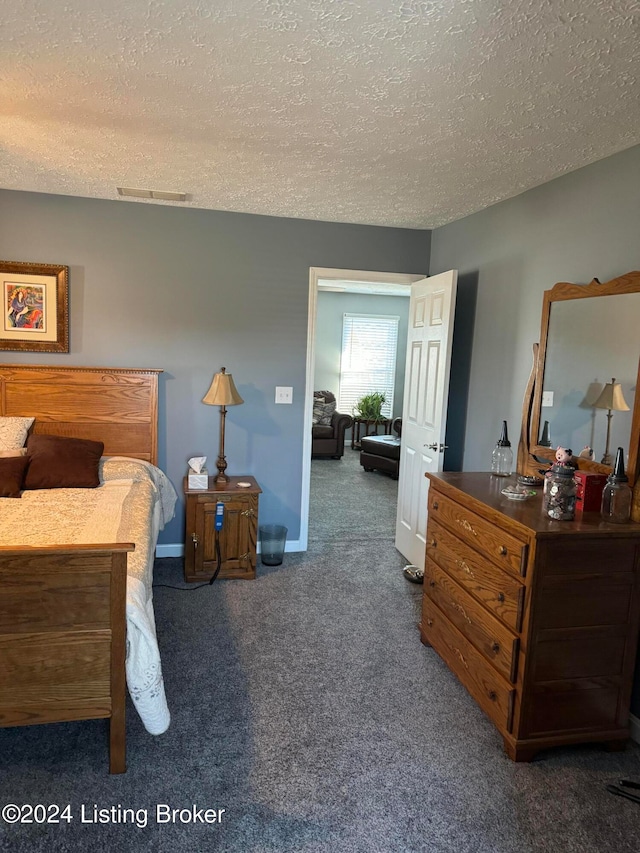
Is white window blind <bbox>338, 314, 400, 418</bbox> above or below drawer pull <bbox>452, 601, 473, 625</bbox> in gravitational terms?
above

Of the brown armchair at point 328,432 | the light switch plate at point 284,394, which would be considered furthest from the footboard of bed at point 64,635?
the brown armchair at point 328,432

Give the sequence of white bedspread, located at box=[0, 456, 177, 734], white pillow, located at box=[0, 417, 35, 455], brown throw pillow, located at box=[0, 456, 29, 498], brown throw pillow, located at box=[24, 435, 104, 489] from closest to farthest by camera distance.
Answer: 1. white bedspread, located at box=[0, 456, 177, 734]
2. brown throw pillow, located at box=[0, 456, 29, 498]
3. brown throw pillow, located at box=[24, 435, 104, 489]
4. white pillow, located at box=[0, 417, 35, 455]

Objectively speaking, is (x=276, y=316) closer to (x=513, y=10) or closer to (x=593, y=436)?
(x=593, y=436)

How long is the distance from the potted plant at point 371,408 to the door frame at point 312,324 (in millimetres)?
4435

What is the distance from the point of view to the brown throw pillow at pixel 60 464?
3.14m

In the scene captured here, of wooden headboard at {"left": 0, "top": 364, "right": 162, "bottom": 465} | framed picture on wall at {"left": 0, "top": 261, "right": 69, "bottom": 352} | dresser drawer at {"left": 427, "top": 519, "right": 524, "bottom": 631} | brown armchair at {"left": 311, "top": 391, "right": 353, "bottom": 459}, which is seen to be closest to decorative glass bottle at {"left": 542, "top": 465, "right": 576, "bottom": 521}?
dresser drawer at {"left": 427, "top": 519, "right": 524, "bottom": 631}

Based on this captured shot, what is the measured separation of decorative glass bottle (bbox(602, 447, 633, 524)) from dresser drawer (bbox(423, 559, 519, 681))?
60 cm

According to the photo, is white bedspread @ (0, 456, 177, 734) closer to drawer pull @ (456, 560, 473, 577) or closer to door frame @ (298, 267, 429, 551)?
door frame @ (298, 267, 429, 551)

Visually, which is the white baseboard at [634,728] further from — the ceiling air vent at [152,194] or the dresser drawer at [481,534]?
the ceiling air vent at [152,194]

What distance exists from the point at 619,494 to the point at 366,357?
6859 millimetres

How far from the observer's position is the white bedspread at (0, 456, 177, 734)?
193 centimetres

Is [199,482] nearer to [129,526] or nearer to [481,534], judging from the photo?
[129,526]

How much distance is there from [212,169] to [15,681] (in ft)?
8.05

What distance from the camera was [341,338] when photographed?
345 inches
